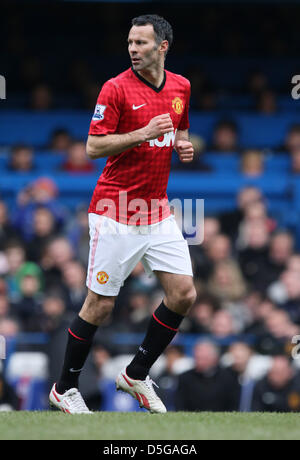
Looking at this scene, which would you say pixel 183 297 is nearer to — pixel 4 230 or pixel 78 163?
pixel 4 230

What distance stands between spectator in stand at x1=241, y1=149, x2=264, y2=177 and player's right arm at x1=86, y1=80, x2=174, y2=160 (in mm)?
6792

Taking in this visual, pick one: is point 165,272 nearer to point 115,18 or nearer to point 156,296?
point 156,296

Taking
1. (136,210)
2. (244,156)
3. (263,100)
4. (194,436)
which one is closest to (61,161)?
(244,156)

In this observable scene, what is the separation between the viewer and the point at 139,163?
5.82 meters

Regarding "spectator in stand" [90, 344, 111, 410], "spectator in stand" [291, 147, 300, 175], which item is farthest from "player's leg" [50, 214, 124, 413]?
"spectator in stand" [291, 147, 300, 175]

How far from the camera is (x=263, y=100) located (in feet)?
45.3

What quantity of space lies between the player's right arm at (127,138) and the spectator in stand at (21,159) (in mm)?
6520

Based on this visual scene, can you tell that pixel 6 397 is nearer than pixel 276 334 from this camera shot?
Yes

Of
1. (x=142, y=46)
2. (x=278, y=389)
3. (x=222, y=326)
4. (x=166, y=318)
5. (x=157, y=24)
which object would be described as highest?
(x=157, y=24)

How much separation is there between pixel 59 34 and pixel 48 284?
275 inches

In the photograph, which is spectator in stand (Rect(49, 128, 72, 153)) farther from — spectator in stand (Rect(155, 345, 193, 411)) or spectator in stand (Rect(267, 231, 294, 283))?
spectator in stand (Rect(155, 345, 193, 411))

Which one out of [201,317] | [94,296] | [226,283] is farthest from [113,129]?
[226,283]

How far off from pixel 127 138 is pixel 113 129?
14 cm

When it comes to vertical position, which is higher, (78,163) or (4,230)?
(78,163)
